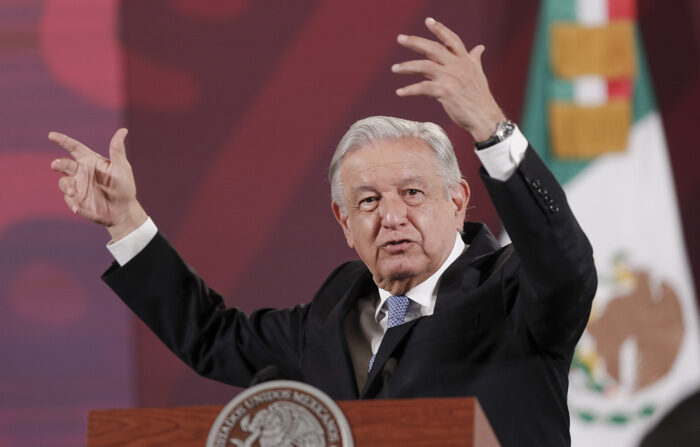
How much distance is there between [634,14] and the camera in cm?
419

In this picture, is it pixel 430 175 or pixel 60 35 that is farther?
pixel 60 35

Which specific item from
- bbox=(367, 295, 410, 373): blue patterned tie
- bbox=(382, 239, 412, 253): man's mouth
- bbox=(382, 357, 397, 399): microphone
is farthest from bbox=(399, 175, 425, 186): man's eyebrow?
bbox=(382, 357, 397, 399): microphone

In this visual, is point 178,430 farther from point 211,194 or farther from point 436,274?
point 211,194

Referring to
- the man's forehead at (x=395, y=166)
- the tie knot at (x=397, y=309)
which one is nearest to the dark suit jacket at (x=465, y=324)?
the tie knot at (x=397, y=309)

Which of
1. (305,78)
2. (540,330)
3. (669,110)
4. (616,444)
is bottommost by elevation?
(616,444)

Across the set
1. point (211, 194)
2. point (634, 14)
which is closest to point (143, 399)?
point (211, 194)

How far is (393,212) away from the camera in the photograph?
244 centimetres

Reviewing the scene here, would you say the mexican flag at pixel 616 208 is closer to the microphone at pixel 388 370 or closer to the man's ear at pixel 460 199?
the man's ear at pixel 460 199

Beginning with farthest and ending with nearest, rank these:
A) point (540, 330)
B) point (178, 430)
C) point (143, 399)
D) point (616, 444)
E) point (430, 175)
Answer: point (143, 399), point (616, 444), point (430, 175), point (540, 330), point (178, 430)

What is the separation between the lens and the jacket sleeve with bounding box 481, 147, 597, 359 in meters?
2.02

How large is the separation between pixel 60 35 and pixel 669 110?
92.8 inches

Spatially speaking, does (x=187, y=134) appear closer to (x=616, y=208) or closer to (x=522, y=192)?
(x=616, y=208)

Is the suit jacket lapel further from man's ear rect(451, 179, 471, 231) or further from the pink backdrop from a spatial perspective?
the pink backdrop

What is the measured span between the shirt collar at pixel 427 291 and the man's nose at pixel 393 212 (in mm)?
152
